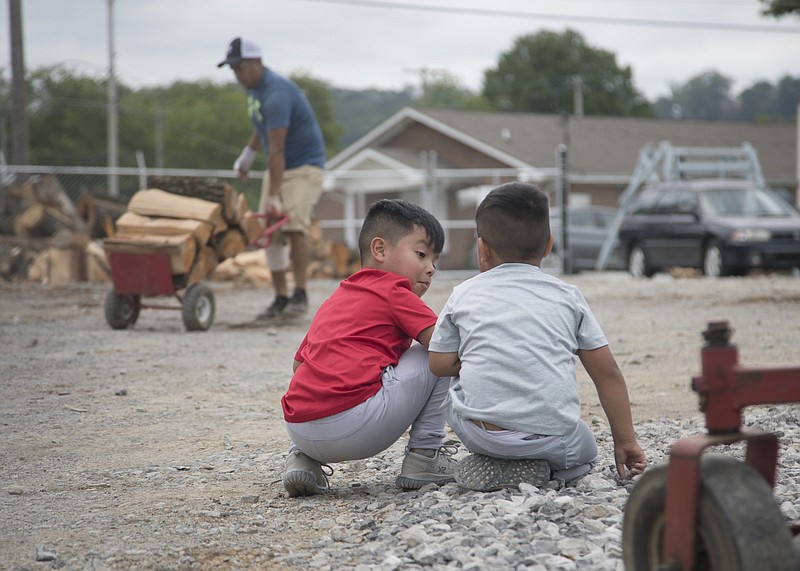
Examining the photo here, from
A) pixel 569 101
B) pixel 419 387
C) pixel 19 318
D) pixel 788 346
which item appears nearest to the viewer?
pixel 419 387

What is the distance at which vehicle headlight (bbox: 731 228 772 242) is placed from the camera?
16.0 meters

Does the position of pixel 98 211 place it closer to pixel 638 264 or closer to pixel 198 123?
pixel 638 264

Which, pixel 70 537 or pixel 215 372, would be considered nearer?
pixel 70 537

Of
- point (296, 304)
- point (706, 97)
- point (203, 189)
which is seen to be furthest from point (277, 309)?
point (706, 97)

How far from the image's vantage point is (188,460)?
4.42m

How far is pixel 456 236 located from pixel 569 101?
42.0m

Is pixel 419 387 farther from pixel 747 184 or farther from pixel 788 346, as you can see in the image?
pixel 747 184

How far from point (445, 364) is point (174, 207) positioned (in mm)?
6020

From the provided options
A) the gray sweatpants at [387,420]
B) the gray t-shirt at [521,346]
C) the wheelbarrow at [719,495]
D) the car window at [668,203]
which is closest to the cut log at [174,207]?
the gray sweatpants at [387,420]

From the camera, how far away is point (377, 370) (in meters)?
3.54

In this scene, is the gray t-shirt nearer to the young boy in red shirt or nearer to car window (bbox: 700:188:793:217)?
the young boy in red shirt

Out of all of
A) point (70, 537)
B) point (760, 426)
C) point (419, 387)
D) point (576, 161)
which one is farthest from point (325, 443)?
point (576, 161)

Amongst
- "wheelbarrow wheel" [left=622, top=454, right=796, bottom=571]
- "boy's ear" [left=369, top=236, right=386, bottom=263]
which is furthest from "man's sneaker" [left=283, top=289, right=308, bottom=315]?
"wheelbarrow wheel" [left=622, top=454, right=796, bottom=571]

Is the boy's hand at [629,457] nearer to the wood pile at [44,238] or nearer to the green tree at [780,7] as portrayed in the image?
the wood pile at [44,238]
